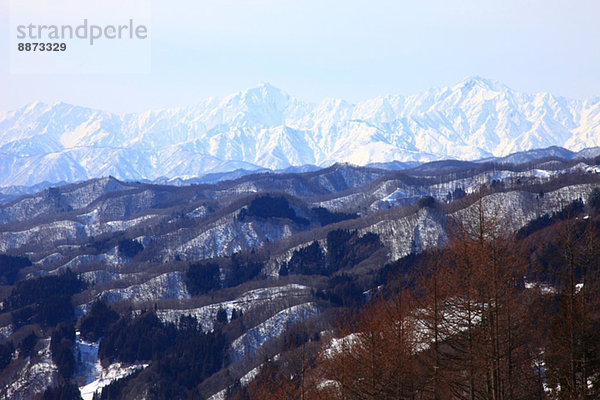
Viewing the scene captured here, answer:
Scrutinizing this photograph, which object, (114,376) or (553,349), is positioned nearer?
(553,349)

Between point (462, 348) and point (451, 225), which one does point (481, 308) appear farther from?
point (451, 225)

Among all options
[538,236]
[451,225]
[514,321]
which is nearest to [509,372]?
[514,321]

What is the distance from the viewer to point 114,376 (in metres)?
192

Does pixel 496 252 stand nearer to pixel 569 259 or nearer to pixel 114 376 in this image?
pixel 569 259

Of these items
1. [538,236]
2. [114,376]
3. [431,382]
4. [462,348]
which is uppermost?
[462,348]

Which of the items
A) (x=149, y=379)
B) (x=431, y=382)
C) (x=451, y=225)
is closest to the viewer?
(x=431, y=382)

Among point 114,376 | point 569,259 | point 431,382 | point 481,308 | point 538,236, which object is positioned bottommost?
point 114,376

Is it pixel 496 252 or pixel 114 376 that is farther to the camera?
pixel 114 376

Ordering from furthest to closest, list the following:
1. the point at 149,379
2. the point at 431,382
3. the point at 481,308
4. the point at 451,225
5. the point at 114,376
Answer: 1. the point at 114,376
2. the point at 149,379
3. the point at 451,225
4. the point at 431,382
5. the point at 481,308

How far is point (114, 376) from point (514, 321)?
173 metres

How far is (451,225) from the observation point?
46.3 m

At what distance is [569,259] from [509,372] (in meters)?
7.47

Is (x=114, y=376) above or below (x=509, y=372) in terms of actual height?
below

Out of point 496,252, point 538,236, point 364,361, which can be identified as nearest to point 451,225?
point 496,252
